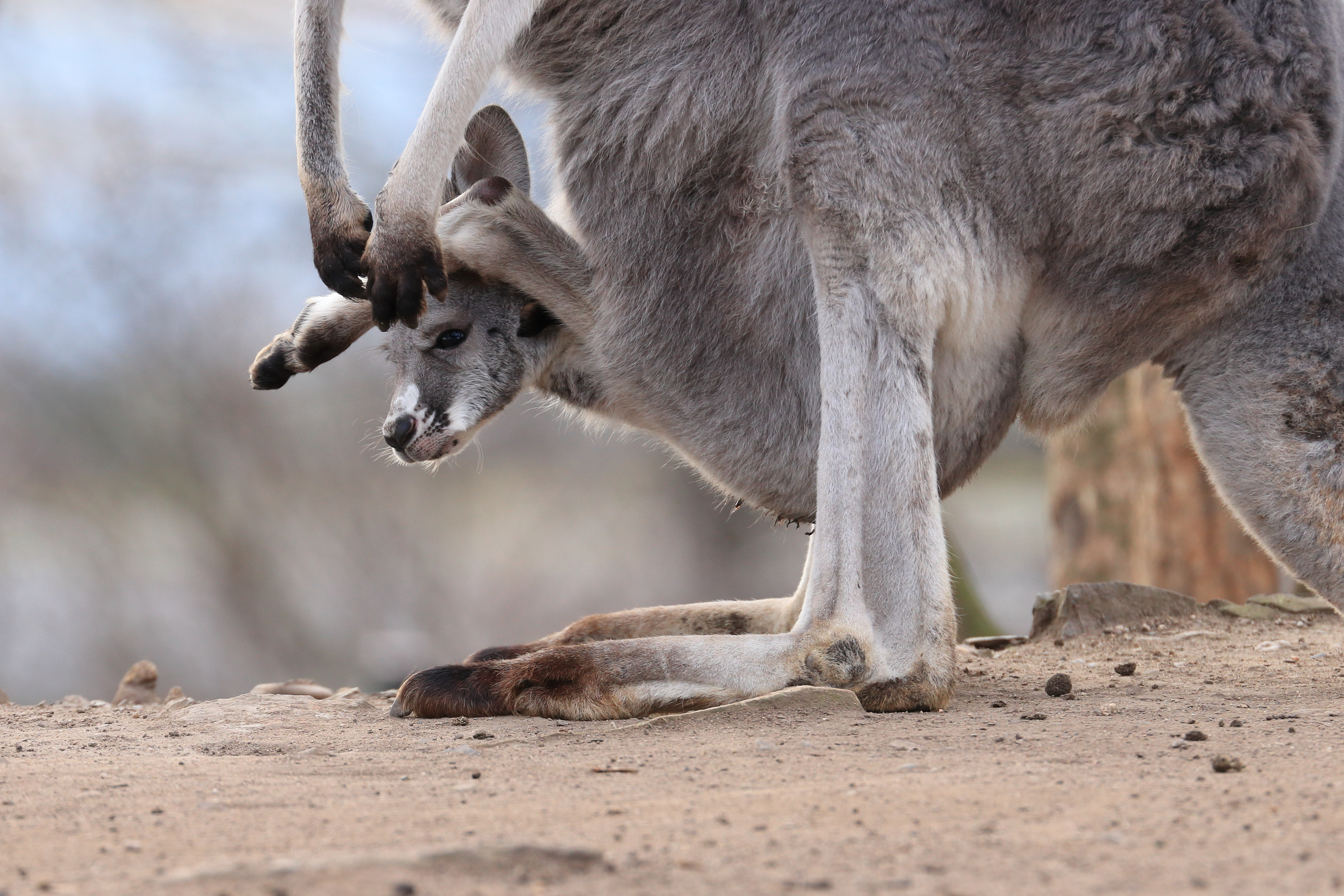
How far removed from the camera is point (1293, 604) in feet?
12.4

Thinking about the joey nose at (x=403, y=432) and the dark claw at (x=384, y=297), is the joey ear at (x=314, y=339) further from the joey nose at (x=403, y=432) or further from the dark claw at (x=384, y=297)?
the dark claw at (x=384, y=297)

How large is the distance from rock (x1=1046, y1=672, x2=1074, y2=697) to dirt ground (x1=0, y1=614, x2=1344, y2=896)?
0.17ft

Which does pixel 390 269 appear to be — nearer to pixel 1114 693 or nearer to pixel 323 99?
pixel 323 99

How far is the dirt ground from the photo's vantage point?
1.23m

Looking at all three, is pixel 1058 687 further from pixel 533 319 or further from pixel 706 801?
pixel 533 319

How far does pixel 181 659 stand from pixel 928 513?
208 inches

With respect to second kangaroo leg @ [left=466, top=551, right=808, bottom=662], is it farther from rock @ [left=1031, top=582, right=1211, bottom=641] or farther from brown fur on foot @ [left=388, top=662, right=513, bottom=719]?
rock @ [left=1031, top=582, right=1211, bottom=641]

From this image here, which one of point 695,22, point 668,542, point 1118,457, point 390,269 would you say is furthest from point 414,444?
point 668,542

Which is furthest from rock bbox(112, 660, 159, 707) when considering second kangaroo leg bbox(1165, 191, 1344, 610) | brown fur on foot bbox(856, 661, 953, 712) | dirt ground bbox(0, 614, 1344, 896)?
second kangaroo leg bbox(1165, 191, 1344, 610)

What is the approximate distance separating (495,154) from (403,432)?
2.52ft

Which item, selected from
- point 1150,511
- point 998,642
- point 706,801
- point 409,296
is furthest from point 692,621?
point 1150,511

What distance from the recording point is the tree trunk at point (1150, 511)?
5707 mm

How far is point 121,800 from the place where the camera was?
1.66 metres

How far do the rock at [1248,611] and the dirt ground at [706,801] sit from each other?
4.08 feet
